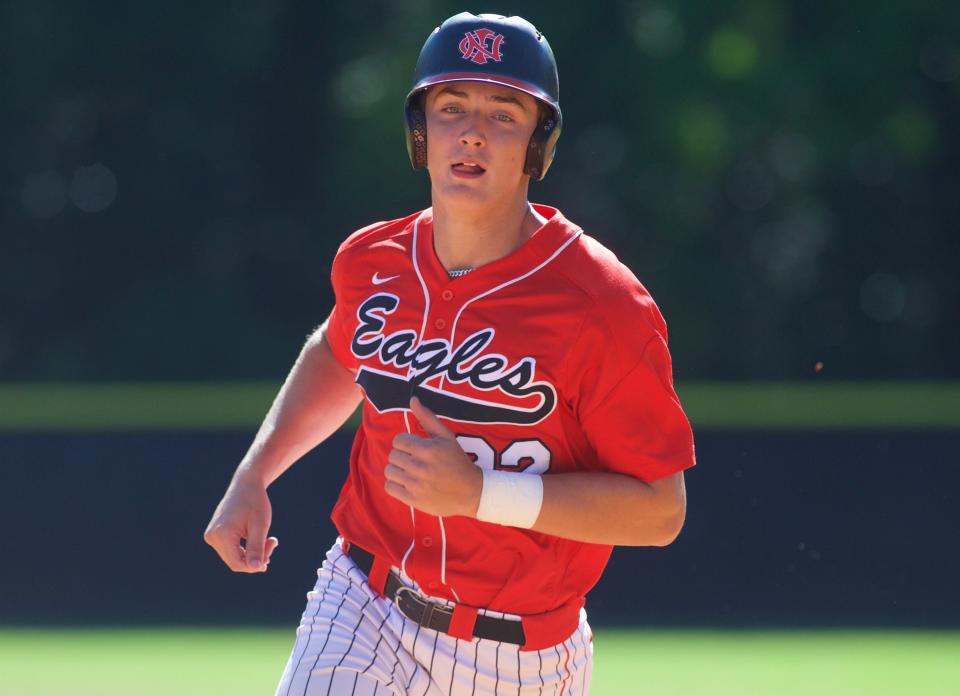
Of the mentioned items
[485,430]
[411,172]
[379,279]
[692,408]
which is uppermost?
[411,172]

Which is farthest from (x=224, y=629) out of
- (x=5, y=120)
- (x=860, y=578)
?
(x=5, y=120)

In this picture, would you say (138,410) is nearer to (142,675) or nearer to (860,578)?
(142,675)

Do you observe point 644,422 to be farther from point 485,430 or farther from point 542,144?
point 542,144

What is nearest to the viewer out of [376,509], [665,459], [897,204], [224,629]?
[665,459]

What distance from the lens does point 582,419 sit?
10.3 feet

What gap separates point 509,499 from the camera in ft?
9.86

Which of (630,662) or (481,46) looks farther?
(630,662)

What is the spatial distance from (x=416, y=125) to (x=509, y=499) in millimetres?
1009

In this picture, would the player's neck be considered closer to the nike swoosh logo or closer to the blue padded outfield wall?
the nike swoosh logo

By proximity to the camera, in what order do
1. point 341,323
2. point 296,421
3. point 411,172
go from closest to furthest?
point 341,323, point 296,421, point 411,172

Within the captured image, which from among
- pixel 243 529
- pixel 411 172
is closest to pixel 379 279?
pixel 243 529

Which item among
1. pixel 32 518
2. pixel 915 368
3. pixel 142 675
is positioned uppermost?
pixel 915 368

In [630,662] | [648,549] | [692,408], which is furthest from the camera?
[692,408]

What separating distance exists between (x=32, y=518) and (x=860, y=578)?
5.06m
